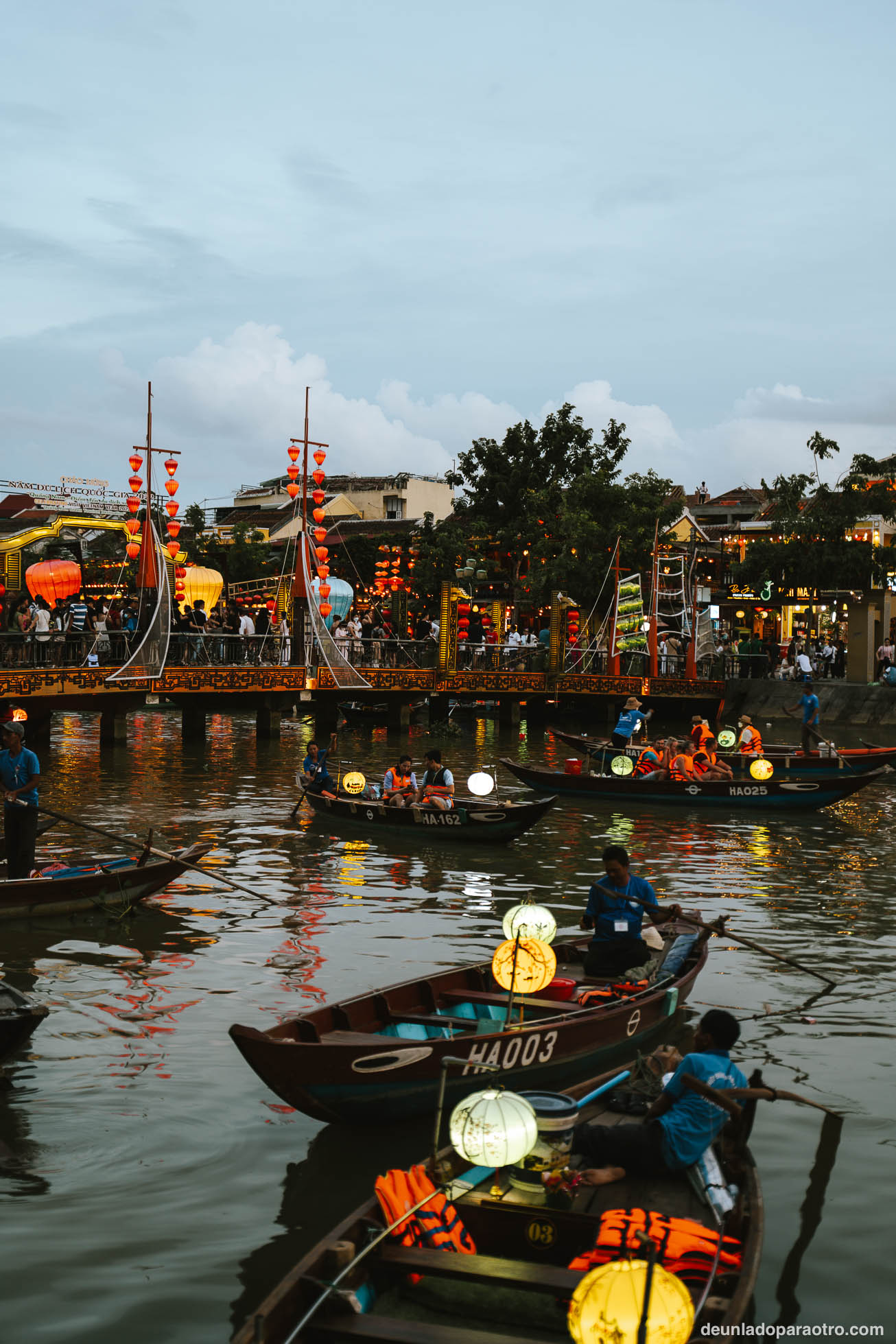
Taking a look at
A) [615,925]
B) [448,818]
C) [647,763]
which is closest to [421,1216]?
[615,925]

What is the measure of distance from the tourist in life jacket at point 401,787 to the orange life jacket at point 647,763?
6204mm

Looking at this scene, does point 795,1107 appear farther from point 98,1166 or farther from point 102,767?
point 102,767

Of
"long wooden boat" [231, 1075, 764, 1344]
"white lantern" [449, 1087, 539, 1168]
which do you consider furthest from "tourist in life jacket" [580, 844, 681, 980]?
"white lantern" [449, 1087, 539, 1168]

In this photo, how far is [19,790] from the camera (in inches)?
553

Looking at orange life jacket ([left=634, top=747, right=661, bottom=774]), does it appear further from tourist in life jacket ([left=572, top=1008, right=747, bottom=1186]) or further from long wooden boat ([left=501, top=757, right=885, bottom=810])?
tourist in life jacket ([left=572, top=1008, right=747, bottom=1186])

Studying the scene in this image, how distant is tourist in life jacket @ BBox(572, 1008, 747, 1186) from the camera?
23.4 ft

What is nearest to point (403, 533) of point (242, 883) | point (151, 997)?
point (242, 883)

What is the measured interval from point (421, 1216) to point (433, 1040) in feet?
7.26

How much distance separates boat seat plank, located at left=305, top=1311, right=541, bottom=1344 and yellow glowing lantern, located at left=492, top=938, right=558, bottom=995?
12.3 feet

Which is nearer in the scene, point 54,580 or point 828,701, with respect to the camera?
point 54,580

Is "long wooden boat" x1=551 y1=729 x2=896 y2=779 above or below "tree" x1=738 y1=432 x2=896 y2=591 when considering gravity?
below

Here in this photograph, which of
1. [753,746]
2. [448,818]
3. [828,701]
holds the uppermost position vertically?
[828,701]

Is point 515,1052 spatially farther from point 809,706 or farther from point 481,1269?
point 809,706

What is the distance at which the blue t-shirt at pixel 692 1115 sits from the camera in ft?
23.3
